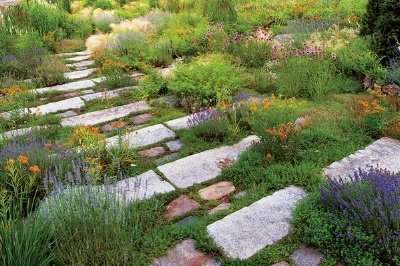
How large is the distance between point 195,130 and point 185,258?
1943 millimetres

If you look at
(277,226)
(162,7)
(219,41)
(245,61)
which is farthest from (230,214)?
(162,7)

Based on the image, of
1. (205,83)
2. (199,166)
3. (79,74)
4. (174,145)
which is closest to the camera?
(199,166)

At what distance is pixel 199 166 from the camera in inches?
178

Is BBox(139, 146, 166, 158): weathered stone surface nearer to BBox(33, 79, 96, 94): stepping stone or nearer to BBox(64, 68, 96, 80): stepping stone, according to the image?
BBox(33, 79, 96, 94): stepping stone

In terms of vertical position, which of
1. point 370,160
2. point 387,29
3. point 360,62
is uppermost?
point 387,29

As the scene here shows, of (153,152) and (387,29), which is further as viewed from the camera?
(387,29)

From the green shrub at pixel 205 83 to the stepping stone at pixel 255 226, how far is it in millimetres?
2140

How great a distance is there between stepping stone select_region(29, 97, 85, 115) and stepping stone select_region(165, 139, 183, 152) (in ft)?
5.61

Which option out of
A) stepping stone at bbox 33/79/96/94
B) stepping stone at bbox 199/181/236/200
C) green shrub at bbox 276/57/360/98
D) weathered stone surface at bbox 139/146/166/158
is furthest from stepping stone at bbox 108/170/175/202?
stepping stone at bbox 33/79/96/94

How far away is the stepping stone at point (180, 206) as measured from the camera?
387 cm

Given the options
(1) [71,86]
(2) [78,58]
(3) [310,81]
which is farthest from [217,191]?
(2) [78,58]

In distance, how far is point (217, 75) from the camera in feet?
20.1

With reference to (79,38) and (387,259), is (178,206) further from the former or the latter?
(79,38)

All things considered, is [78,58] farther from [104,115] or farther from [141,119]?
[141,119]
